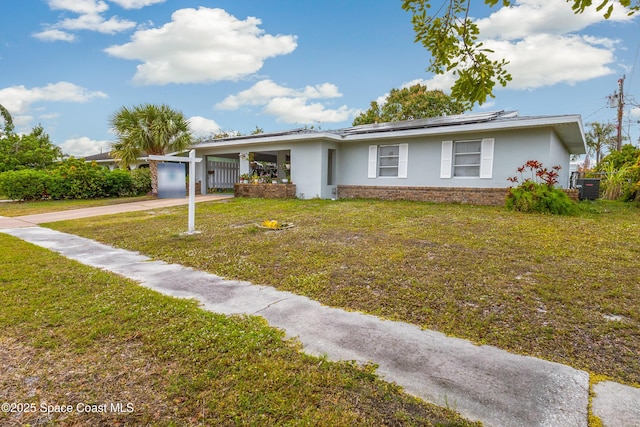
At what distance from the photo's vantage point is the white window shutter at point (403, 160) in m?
13.4

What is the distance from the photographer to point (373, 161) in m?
14.1

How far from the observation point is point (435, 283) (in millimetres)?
4043

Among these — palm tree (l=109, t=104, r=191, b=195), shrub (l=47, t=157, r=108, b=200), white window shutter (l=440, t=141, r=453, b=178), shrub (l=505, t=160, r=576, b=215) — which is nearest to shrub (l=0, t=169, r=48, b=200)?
Result: shrub (l=47, t=157, r=108, b=200)

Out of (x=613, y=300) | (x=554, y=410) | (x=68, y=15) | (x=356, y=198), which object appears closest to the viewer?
(x=554, y=410)

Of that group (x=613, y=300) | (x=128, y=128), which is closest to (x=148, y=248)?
(x=613, y=300)

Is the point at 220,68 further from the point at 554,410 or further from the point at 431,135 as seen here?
the point at 554,410

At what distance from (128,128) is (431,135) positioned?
13835 mm

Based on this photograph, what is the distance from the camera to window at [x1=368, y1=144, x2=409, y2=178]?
44.3 ft

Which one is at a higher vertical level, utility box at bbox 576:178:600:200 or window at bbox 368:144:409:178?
window at bbox 368:144:409:178

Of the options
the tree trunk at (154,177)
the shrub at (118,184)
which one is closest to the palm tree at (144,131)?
the tree trunk at (154,177)

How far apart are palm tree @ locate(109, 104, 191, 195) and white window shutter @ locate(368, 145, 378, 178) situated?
9.45m

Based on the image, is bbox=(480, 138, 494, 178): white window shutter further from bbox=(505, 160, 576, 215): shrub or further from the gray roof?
bbox=(505, 160, 576, 215): shrub

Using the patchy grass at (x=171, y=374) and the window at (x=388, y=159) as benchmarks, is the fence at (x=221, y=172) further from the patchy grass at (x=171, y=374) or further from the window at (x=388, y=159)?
the patchy grass at (x=171, y=374)

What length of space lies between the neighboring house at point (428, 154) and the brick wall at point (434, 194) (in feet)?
0.10
